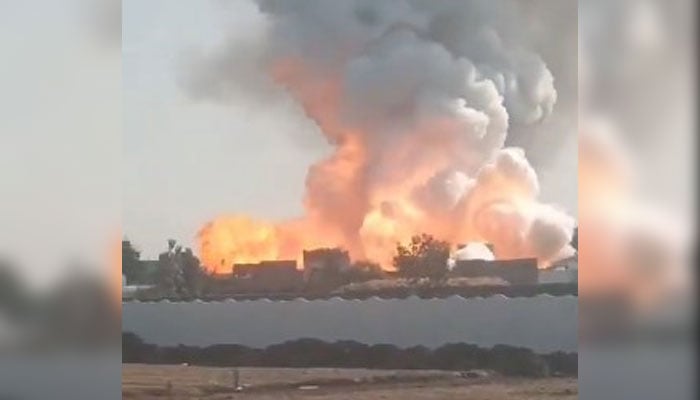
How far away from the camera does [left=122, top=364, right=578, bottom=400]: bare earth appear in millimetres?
5258

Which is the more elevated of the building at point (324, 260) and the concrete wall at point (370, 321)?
the building at point (324, 260)

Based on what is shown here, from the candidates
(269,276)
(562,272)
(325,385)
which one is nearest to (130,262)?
(269,276)

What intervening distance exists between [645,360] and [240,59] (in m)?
2.18

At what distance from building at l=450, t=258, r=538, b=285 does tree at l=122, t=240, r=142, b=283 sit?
55.5 inches

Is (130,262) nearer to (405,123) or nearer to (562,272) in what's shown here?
(405,123)

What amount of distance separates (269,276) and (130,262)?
0.62 m

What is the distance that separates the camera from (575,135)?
5.03m

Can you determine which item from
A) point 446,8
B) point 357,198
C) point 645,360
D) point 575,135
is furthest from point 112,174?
A: point 645,360

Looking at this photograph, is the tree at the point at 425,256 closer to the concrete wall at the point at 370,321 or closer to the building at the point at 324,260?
the concrete wall at the point at 370,321

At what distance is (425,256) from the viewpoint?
531 cm

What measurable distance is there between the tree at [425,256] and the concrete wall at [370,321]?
0.12 meters

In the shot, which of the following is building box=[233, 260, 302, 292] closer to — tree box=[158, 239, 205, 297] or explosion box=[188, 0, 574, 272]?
explosion box=[188, 0, 574, 272]

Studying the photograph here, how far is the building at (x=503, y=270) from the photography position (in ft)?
17.0

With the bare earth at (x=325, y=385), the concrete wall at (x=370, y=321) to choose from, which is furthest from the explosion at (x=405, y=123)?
the bare earth at (x=325, y=385)
